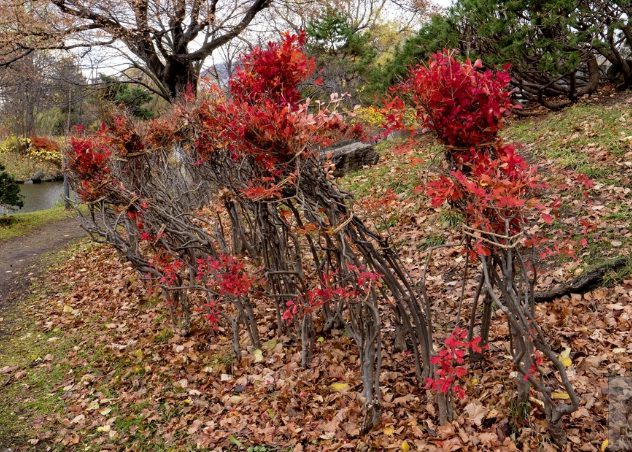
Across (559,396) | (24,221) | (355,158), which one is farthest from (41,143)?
(559,396)

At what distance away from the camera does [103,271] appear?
7.86m

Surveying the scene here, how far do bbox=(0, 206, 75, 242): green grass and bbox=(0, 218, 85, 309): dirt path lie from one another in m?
0.20

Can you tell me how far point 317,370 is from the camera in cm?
366

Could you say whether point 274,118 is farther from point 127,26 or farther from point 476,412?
point 127,26

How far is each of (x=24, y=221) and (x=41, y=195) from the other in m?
7.35

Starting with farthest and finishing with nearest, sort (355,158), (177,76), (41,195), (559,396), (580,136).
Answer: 1. (41,195)
2. (177,76)
3. (355,158)
4. (580,136)
5. (559,396)

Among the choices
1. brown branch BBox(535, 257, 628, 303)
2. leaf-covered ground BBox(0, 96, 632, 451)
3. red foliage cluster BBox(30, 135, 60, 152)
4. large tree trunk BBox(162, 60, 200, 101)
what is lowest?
leaf-covered ground BBox(0, 96, 632, 451)

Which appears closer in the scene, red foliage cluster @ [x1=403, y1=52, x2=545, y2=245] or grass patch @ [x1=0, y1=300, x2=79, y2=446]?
red foliage cluster @ [x1=403, y1=52, x2=545, y2=245]

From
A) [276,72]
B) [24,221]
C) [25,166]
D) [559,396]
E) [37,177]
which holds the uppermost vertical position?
[276,72]

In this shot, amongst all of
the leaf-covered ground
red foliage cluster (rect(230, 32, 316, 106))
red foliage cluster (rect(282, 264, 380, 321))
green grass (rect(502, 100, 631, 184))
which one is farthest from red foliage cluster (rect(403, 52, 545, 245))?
green grass (rect(502, 100, 631, 184))

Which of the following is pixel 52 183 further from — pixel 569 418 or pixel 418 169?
pixel 569 418

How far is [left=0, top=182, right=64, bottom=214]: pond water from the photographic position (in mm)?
16562

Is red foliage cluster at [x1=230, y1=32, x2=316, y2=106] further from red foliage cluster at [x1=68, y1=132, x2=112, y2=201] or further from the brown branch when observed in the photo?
red foliage cluster at [x1=68, y1=132, x2=112, y2=201]

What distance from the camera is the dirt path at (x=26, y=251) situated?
7730mm
